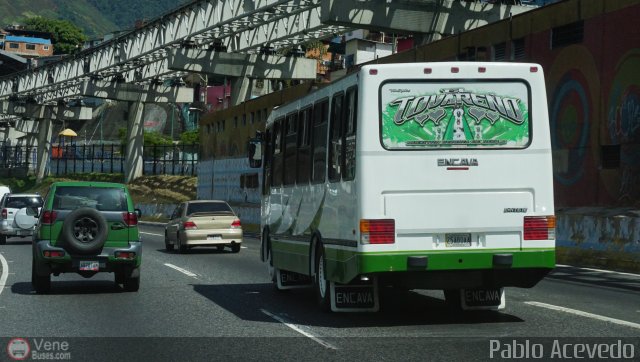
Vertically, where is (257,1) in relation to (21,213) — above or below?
above

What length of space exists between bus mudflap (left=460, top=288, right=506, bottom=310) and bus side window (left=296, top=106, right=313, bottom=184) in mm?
2905

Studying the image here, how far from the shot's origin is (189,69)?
54.9 meters

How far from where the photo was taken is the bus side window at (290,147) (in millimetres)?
16078

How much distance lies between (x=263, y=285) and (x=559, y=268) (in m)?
7.70

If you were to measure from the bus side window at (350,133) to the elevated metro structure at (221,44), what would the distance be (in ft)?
86.6

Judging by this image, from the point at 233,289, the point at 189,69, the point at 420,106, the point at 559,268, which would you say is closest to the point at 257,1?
the point at 189,69

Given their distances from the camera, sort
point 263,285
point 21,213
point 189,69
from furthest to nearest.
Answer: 1. point 189,69
2. point 21,213
3. point 263,285

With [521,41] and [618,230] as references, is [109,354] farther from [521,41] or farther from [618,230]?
[521,41]

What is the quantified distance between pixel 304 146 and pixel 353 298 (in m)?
2.70

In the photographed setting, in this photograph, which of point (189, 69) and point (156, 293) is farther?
point (189, 69)

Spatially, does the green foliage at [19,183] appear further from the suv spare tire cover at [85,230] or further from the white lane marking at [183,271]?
the suv spare tire cover at [85,230]

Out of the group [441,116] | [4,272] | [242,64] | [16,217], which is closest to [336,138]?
[441,116]

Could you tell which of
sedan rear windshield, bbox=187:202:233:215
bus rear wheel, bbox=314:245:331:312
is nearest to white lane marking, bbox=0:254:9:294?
sedan rear windshield, bbox=187:202:233:215

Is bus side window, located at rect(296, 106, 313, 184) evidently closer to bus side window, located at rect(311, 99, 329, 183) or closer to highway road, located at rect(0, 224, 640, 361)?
bus side window, located at rect(311, 99, 329, 183)
